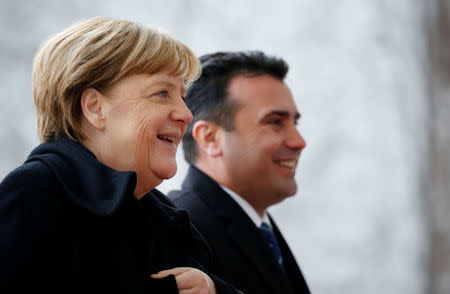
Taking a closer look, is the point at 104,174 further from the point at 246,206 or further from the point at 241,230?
the point at 246,206

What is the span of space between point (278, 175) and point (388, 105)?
198cm

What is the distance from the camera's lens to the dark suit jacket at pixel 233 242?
1835mm

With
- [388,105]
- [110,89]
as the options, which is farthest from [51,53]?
[388,105]

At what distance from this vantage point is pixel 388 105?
12.6ft

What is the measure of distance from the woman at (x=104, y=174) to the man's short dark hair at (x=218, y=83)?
0.75 m

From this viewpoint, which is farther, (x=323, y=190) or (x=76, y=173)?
(x=323, y=190)

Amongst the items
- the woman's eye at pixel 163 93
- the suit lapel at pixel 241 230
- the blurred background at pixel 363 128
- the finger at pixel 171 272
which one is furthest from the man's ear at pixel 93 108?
the blurred background at pixel 363 128

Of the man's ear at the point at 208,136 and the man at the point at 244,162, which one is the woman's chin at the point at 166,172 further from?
the man's ear at the point at 208,136

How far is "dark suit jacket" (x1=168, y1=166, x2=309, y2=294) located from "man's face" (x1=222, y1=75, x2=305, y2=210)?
11 cm

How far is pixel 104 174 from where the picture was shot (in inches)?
48.3

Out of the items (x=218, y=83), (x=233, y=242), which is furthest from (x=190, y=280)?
(x=218, y=83)

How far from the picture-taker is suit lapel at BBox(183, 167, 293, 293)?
6.18 feet

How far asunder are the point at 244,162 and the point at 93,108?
0.89 m

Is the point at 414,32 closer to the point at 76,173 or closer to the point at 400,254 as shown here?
the point at 400,254
